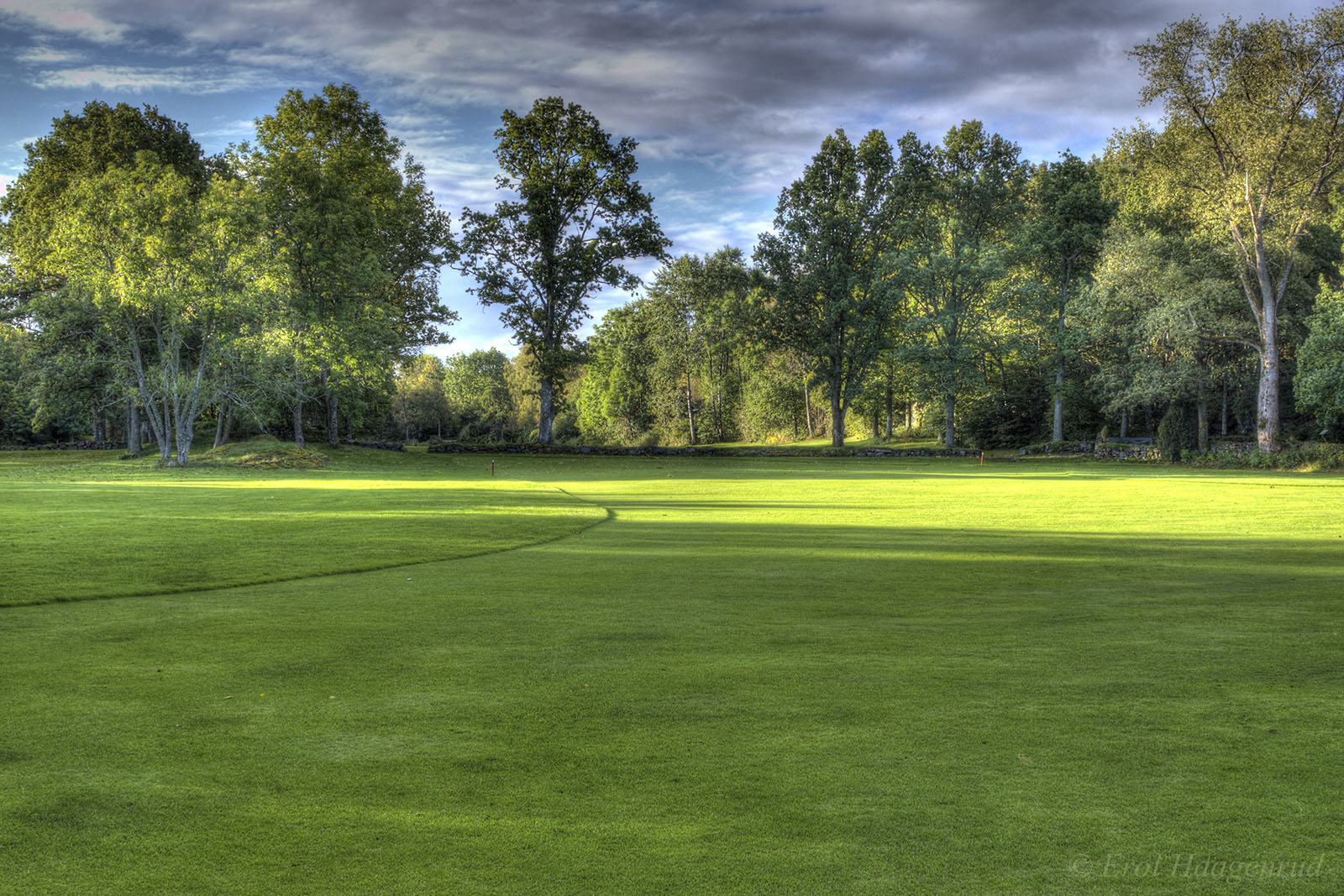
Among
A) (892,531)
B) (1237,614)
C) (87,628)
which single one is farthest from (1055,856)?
(892,531)

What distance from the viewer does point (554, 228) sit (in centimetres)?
4928

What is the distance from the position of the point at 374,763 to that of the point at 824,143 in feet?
173

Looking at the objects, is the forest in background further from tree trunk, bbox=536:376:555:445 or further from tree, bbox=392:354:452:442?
tree, bbox=392:354:452:442

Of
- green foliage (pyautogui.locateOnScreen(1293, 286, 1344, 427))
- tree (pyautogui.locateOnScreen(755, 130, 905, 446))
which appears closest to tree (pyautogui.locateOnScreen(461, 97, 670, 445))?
tree (pyautogui.locateOnScreen(755, 130, 905, 446))

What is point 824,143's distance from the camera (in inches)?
2031

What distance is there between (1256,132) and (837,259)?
70.4 feet

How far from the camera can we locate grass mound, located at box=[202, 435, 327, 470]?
35.6 metres

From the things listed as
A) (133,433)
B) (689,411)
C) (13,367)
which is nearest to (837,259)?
(689,411)

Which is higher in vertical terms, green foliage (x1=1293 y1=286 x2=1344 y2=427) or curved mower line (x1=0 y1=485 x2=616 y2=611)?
green foliage (x1=1293 y1=286 x2=1344 y2=427)

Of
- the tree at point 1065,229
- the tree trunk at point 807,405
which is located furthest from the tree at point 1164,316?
the tree trunk at point 807,405

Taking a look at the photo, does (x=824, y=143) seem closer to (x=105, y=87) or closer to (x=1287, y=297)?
(x=1287, y=297)

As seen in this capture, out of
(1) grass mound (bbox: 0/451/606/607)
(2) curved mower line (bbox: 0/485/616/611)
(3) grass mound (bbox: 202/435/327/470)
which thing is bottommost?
(2) curved mower line (bbox: 0/485/616/611)

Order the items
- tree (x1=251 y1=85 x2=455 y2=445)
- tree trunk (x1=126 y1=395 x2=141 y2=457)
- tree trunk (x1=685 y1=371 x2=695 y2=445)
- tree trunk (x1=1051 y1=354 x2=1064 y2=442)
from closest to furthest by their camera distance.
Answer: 1. tree (x1=251 y1=85 x2=455 y2=445)
2. tree trunk (x1=126 y1=395 x2=141 y2=457)
3. tree trunk (x1=1051 y1=354 x2=1064 y2=442)
4. tree trunk (x1=685 y1=371 x2=695 y2=445)

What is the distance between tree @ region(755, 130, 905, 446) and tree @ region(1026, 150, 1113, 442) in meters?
9.49
